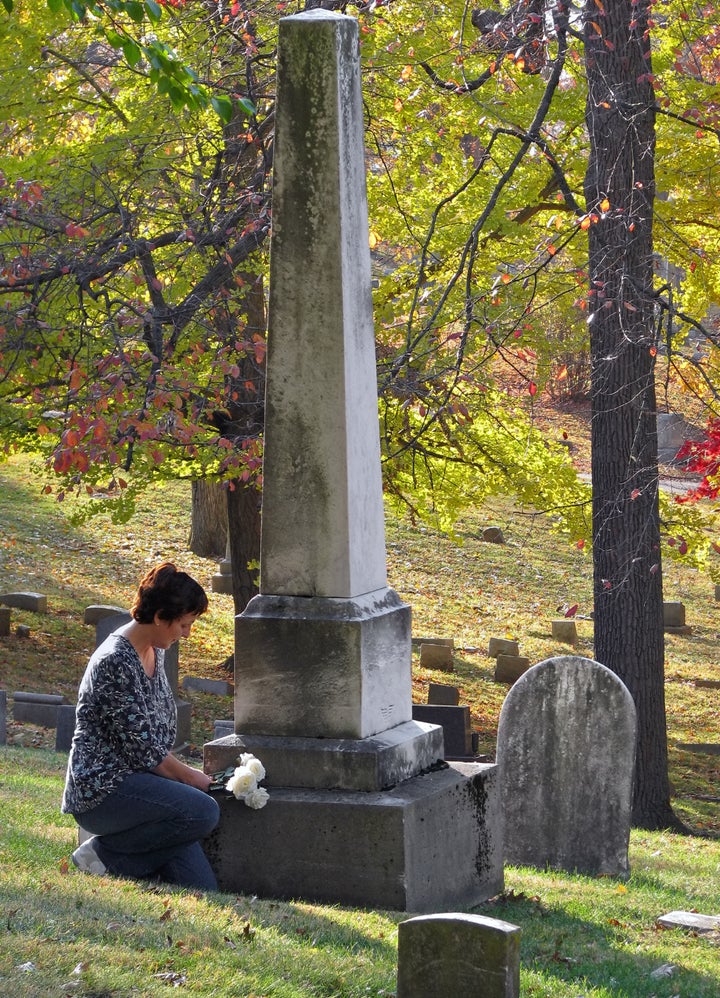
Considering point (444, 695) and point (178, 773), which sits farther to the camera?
point (444, 695)

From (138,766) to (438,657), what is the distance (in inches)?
524

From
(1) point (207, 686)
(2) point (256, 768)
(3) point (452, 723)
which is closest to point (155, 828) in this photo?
(2) point (256, 768)

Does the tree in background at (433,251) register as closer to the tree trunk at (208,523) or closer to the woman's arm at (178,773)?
the woman's arm at (178,773)

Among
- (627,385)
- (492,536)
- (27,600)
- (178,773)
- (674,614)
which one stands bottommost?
(674,614)

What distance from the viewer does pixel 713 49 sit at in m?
13.0

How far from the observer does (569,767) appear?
26.6 feet

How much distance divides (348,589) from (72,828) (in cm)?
257

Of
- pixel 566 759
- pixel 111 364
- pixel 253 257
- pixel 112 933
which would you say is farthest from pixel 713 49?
pixel 112 933

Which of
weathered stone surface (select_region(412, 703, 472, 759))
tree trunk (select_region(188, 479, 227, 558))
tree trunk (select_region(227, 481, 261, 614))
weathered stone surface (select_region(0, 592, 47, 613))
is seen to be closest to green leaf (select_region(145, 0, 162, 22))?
weathered stone surface (select_region(412, 703, 472, 759))

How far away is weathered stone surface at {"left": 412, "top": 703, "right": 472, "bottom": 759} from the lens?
11.5 m

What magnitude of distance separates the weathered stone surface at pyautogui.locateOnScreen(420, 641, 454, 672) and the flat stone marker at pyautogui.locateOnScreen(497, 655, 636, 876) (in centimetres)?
1060

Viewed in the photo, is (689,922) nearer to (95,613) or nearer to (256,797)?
(256,797)

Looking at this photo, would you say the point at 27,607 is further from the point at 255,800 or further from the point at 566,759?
the point at 255,800

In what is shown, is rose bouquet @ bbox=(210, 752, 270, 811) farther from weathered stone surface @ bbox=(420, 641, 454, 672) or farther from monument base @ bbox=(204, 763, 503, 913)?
weathered stone surface @ bbox=(420, 641, 454, 672)
